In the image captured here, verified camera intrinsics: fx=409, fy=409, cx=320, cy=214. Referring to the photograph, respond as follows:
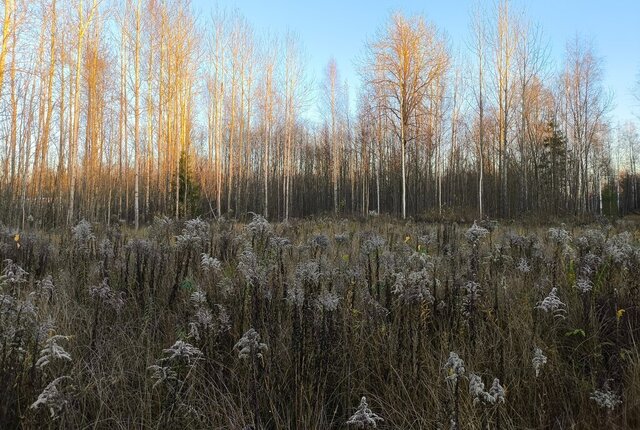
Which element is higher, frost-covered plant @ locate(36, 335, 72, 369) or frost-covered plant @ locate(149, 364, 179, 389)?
frost-covered plant @ locate(36, 335, 72, 369)

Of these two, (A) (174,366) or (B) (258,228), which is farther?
(B) (258,228)

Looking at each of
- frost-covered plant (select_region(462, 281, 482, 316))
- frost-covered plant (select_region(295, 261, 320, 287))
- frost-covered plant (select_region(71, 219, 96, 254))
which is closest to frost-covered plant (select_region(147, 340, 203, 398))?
frost-covered plant (select_region(295, 261, 320, 287))

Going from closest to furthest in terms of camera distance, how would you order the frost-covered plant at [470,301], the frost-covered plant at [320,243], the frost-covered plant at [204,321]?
the frost-covered plant at [204,321] → the frost-covered plant at [470,301] → the frost-covered plant at [320,243]

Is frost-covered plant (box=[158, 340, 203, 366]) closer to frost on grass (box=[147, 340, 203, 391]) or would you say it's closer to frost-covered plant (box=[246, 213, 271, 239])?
frost on grass (box=[147, 340, 203, 391])

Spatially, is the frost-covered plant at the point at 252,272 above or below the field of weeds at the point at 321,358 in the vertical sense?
above

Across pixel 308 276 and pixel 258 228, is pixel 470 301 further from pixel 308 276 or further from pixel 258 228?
pixel 258 228

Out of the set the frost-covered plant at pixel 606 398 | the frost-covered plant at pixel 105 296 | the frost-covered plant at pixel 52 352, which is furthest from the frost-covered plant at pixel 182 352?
the frost-covered plant at pixel 606 398

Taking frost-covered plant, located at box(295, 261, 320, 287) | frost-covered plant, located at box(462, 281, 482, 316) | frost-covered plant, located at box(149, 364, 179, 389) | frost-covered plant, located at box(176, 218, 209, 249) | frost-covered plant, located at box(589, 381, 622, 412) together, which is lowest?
frost-covered plant, located at box(589, 381, 622, 412)

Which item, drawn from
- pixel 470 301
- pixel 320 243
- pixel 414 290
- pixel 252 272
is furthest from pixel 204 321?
pixel 320 243

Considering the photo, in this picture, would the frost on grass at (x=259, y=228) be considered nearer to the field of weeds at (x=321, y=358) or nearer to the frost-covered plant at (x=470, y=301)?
the field of weeds at (x=321, y=358)

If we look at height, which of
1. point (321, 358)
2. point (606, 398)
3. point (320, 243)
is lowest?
point (606, 398)

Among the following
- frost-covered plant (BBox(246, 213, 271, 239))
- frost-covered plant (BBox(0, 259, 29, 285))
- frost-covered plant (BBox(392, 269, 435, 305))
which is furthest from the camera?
frost-covered plant (BBox(246, 213, 271, 239))

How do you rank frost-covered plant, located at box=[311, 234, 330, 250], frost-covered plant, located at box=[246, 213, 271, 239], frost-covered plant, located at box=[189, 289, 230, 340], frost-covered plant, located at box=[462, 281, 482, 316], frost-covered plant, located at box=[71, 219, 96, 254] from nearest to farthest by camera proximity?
frost-covered plant, located at box=[189, 289, 230, 340], frost-covered plant, located at box=[462, 281, 482, 316], frost-covered plant, located at box=[246, 213, 271, 239], frost-covered plant, located at box=[71, 219, 96, 254], frost-covered plant, located at box=[311, 234, 330, 250]

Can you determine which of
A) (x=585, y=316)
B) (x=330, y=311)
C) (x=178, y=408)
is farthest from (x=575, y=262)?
(x=178, y=408)
